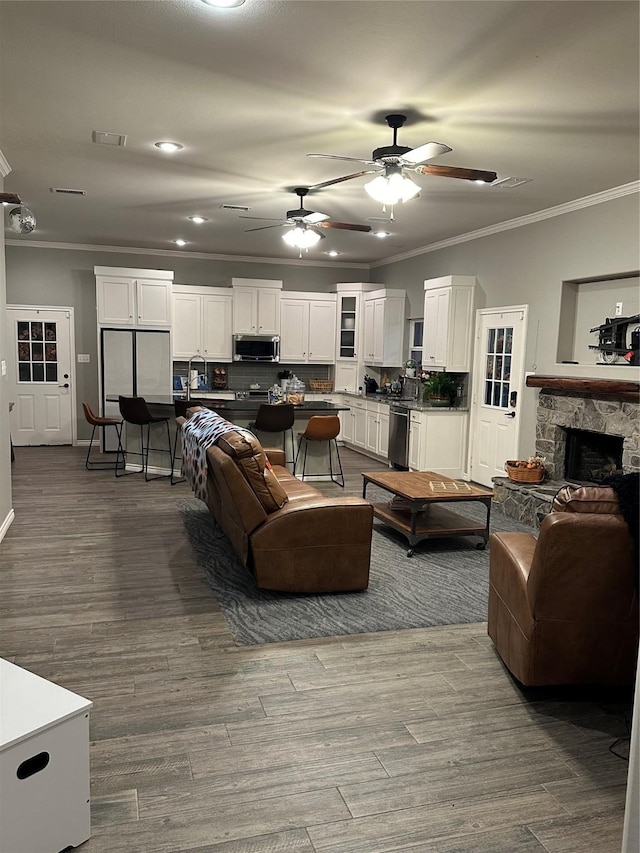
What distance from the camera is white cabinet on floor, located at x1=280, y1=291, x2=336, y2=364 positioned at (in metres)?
9.97

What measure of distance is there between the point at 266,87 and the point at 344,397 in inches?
268

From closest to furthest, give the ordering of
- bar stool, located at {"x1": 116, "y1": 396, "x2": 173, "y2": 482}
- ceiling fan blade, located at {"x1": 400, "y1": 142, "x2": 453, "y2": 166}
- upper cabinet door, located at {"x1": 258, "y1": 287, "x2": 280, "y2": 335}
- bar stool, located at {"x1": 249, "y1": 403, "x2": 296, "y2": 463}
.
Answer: ceiling fan blade, located at {"x1": 400, "y1": 142, "x2": 453, "y2": 166} < bar stool, located at {"x1": 249, "y1": 403, "x2": 296, "y2": 463} < bar stool, located at {"x1": 116, "y1": 396, "x2": 173, "y2": 482} < upper cabinet door, located at {"x1": 258, "y1": 287, "x2": 280, "y2": 335}

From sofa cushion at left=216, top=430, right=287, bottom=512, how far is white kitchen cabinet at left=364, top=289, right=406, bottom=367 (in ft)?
19.2

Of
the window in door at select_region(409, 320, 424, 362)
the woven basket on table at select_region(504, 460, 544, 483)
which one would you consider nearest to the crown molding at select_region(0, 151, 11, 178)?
the woven basket on table at select_region(504, 460, 544, 483)

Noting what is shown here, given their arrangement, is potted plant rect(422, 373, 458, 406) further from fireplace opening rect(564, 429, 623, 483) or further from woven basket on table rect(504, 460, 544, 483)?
fireplace opening rect(564, 429, 623, 483)

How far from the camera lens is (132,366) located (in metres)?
8.70

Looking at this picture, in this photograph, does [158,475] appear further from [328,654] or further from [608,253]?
[608,253]

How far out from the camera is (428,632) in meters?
3.58

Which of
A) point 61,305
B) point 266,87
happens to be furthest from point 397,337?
point 266,87

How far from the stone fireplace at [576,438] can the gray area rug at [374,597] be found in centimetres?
105

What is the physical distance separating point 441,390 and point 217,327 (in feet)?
12.2

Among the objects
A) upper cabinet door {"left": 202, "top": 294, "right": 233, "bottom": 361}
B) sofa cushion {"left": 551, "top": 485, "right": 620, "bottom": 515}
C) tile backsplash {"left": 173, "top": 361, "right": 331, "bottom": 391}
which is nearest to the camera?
sofa cushion {"left": 551, "top": 485, "right": 620, "bottom": 515}

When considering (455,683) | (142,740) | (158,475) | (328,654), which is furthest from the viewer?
(158,475)

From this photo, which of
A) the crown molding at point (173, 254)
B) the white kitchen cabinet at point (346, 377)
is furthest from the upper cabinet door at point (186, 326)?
the white kitchen cabinet at point (346, 377)
